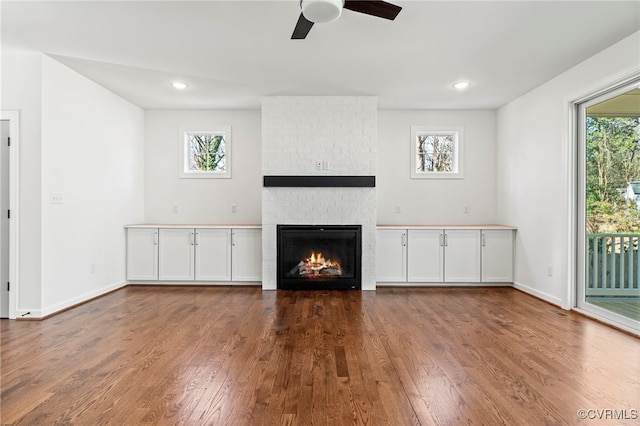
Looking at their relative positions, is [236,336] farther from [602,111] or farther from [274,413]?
[602,111]

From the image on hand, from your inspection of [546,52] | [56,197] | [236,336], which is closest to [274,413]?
[236,336]

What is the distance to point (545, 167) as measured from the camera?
4.55 meters

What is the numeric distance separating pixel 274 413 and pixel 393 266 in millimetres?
3708

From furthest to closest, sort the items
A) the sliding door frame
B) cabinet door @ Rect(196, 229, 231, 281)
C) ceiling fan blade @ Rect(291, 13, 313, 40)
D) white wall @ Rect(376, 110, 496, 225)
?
white wall @ Rect(376, 110, 496, 225), cabinet door @ Rect(196, 229, 231, 281), the sliding door frame, ceiling fan blade @ Rect(291, 13, 313, 40)

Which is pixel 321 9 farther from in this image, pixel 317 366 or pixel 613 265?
pixel 613 265

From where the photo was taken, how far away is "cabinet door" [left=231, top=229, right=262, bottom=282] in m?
5.41

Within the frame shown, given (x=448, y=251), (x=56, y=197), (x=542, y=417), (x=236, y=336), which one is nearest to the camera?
(x=542, y=417)

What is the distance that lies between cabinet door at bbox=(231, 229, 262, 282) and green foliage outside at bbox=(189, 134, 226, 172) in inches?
52.5

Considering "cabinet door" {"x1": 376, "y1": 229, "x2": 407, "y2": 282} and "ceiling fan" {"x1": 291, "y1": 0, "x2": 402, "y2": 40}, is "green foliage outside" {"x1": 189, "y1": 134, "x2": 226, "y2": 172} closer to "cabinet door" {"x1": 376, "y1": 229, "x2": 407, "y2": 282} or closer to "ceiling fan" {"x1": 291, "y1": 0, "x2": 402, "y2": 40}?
"cabinet door" {"x1": 376, "y1": 229, "x2": 407, "y2": 282}

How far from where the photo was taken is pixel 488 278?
539 cm

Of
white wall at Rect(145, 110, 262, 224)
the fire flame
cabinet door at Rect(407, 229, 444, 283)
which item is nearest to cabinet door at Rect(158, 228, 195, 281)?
white wall at Rect(145, 110, 262, 224)

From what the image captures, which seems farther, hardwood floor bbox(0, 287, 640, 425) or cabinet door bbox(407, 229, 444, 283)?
cabinet door bbox(407, 229, 444, 283)

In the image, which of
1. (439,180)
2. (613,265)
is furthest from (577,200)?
(439,180)

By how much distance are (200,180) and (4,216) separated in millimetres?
2646
